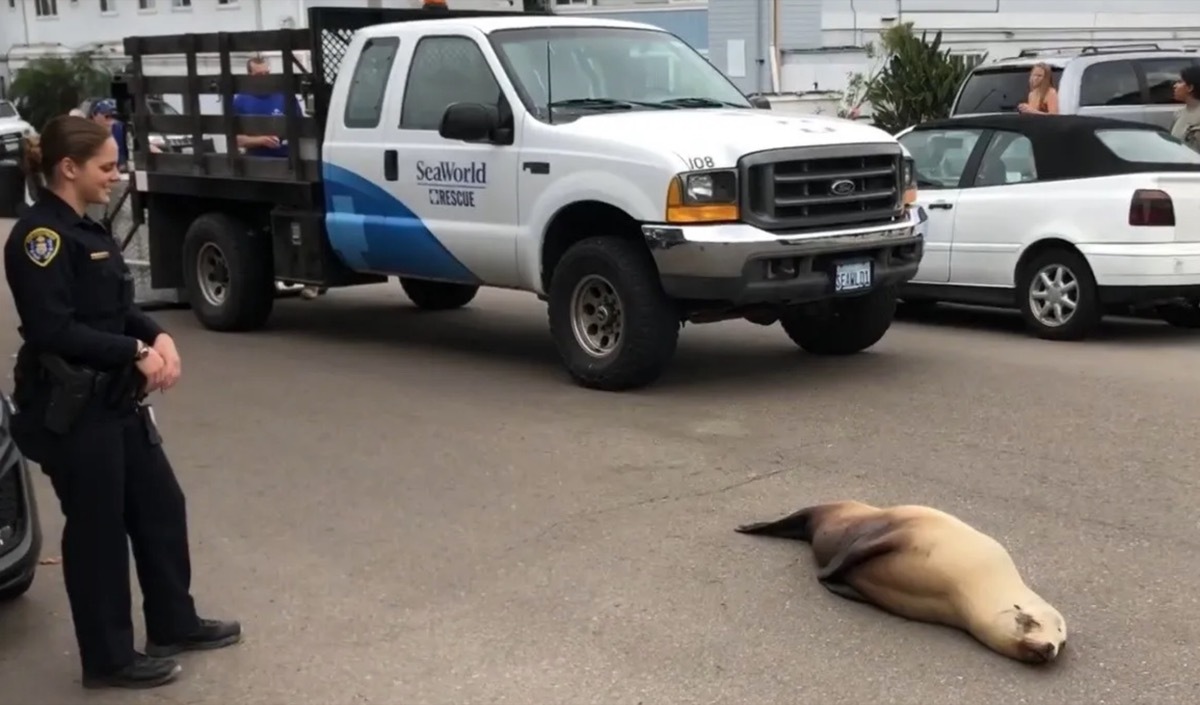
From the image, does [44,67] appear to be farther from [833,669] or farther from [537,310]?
[833,669]

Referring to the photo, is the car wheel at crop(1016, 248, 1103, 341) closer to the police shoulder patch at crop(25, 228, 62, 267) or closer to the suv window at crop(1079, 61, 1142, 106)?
the suv window at crop(1079, 61, 1142, 106)

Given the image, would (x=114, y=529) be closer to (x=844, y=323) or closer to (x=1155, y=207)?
(x=844, y=323)

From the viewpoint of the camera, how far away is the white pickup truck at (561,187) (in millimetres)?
8406

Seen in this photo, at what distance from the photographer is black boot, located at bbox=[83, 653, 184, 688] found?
478 cm

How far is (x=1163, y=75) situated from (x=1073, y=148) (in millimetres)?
5004

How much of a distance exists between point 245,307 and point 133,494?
22.8 ft

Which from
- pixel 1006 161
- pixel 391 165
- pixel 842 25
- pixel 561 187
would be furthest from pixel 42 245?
pixel 842 25

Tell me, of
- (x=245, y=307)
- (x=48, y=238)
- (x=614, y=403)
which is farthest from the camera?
(x=245, y=307)

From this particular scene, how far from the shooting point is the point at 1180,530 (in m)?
6.02

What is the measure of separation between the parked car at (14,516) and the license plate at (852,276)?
15.5 feet

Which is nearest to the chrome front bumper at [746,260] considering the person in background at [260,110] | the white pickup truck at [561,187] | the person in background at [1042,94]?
the white pickup truck at [561,187]

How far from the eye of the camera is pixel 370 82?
1038 cm

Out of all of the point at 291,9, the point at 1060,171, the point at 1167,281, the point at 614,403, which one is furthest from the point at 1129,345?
the point at 291,9

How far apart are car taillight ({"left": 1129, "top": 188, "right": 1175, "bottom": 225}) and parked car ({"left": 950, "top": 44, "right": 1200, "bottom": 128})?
4304mm
